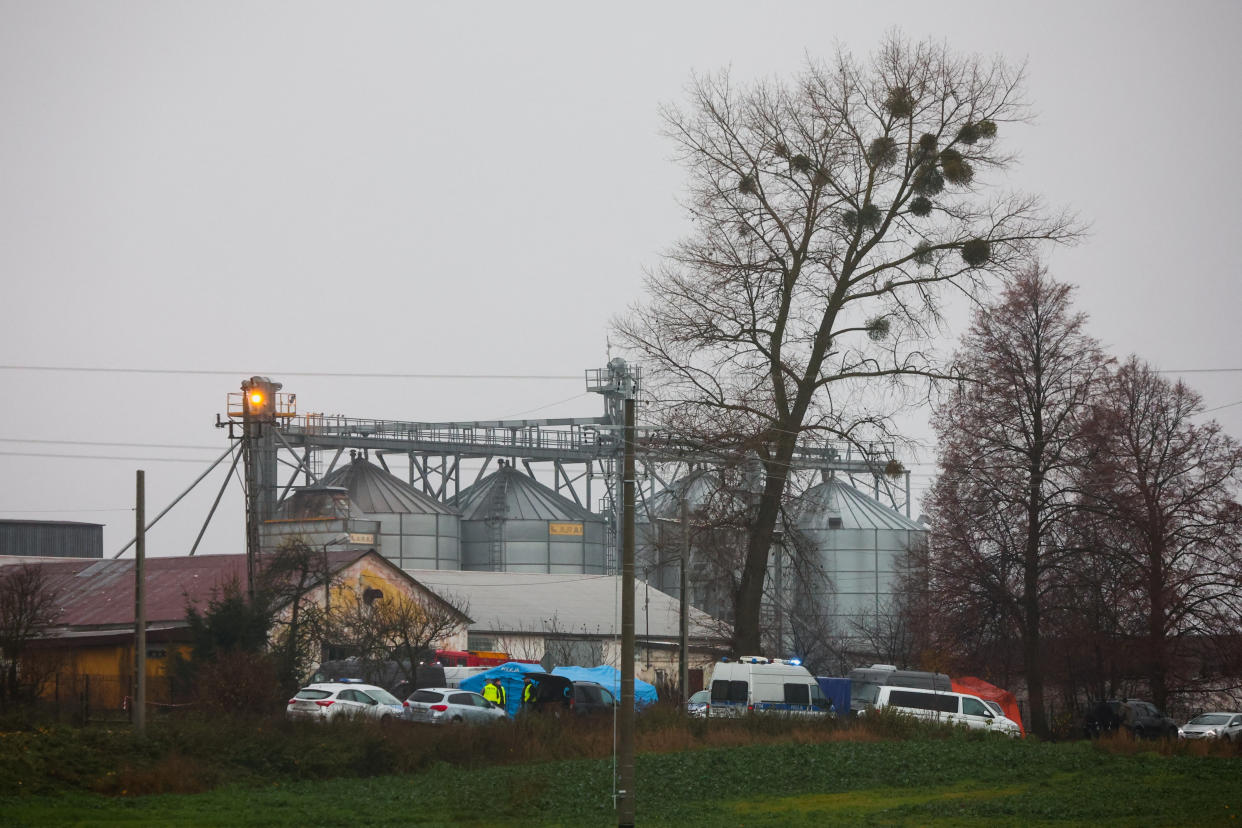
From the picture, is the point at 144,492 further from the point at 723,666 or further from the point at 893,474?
the point at 893,474

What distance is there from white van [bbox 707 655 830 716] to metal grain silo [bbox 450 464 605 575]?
39275 mm

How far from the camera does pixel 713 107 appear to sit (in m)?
34.0

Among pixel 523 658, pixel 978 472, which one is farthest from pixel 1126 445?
pixel 523 658

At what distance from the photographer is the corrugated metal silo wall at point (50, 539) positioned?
82.8 metres

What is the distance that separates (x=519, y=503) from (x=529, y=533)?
181cm

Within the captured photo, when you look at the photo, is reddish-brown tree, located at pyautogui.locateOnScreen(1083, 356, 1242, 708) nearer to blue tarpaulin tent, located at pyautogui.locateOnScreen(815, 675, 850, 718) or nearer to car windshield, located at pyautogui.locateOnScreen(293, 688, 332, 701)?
blue tarpaulin tent, located at pyautogui.locateOnScreen(815, 675, 850, 718)

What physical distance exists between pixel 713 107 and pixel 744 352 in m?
6.02

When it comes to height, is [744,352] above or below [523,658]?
above

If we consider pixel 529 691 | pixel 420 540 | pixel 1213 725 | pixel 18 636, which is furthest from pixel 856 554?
pixel 18 636

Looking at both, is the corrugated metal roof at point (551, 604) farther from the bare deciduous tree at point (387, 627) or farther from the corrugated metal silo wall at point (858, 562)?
the corrugated metal silo wall at point (858, 562)

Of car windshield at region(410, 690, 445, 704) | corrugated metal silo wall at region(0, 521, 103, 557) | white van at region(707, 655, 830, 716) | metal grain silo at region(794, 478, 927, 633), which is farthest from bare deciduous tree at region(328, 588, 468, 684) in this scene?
corrugated metal silo wall at region(0, 521, 103, 557)

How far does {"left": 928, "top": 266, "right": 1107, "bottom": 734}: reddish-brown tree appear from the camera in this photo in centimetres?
3847

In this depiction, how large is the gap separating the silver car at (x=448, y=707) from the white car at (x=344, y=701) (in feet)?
1.52

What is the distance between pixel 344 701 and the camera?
36094 mm
